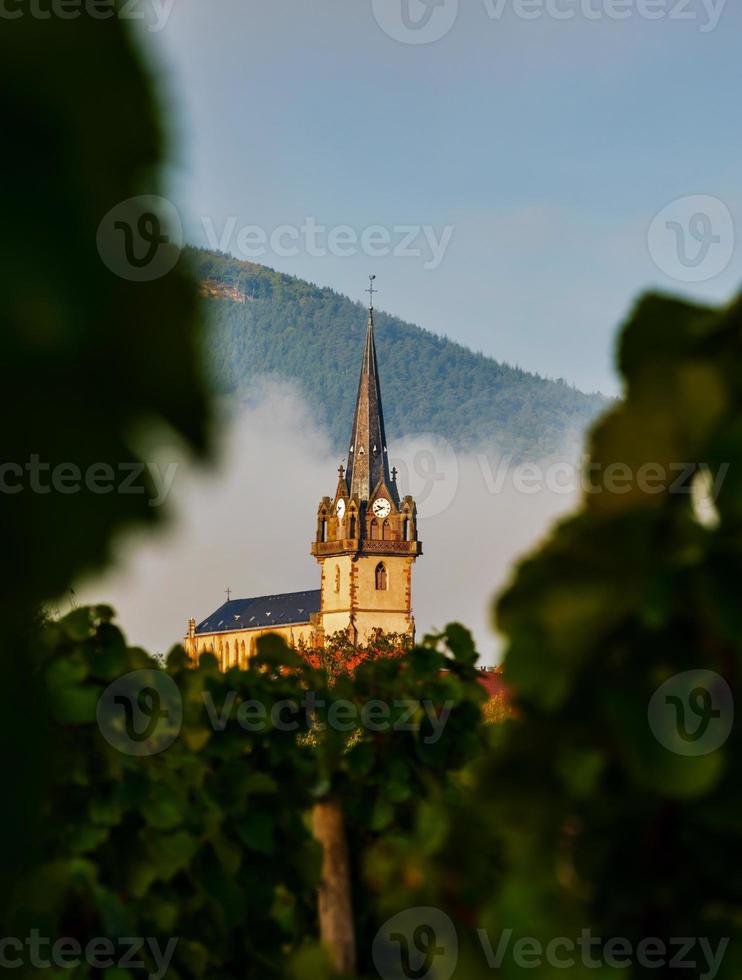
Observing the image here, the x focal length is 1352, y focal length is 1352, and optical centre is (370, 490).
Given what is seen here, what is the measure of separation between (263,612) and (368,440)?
31048 millimetres

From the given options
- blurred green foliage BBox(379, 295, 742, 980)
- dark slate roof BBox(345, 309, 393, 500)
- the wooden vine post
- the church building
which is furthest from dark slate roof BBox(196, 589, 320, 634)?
blurred green foliage BBox(379, 295, 742, 980)

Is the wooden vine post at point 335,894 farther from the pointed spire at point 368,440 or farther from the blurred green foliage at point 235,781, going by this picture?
the pointed spire at point 368,440

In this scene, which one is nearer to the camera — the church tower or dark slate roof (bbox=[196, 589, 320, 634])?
the church tower

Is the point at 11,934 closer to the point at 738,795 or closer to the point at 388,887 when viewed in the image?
the point at 388,887

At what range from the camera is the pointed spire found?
10631 cm

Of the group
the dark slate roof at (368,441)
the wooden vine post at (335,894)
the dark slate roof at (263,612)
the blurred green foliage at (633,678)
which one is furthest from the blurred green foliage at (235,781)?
the dark slate roof at (263,612)

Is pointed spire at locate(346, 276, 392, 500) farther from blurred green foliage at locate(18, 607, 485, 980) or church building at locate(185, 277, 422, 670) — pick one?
blurred green foliage at locate(18, 607, 485, 980)

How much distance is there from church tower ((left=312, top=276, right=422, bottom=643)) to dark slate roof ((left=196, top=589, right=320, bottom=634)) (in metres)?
13.8

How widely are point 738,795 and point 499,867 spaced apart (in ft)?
1.06

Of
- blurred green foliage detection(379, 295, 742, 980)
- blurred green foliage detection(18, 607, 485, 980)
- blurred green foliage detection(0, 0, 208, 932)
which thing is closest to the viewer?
blurred green foliage detection(0, 0, 208, 932)

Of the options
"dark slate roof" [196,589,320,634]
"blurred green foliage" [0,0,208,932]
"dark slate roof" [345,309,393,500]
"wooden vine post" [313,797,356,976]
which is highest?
"dark slate roof" [345,309,393,500]

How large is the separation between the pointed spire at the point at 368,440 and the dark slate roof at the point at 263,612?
58.2 ft

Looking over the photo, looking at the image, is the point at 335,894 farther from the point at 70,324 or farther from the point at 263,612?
the point at 263,612

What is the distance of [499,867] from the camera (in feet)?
4.76
